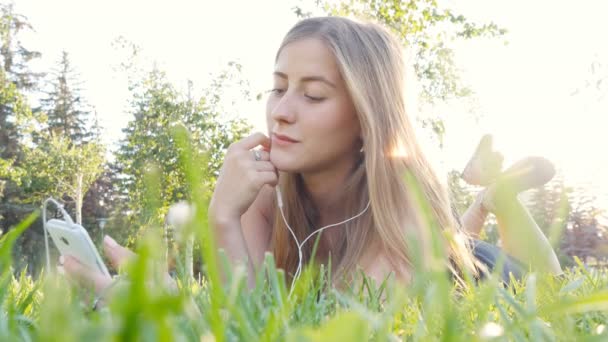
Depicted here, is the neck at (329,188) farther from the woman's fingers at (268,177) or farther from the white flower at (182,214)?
the white flower at (182,214)

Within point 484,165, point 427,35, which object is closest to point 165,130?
point 427,35

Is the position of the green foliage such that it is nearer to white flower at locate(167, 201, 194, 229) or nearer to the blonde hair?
the blonde hair

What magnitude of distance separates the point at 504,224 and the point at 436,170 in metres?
1.32

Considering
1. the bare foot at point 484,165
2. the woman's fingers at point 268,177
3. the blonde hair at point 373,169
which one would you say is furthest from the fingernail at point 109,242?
the bare foot at point 484,165

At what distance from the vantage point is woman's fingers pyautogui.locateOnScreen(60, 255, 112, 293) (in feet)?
5.30

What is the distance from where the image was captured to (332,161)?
327cm

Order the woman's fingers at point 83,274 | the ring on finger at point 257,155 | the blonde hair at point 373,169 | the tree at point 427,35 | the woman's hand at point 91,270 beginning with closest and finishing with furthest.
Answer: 1. the woman's fingers at point 83,274
2. the woman's hand at point 91,270
3. the blonde hair at point 373,169
4. the ring on finger at point 257,155
5. the tree at point 427,35

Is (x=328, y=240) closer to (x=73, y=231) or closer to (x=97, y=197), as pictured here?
(x=73, y=231)

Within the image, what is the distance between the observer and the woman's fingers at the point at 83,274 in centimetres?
162

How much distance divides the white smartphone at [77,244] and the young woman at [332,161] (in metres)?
0.79

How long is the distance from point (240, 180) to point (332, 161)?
1.70 feet

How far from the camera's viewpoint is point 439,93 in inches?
567

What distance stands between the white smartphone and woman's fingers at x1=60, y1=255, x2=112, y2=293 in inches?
1.0

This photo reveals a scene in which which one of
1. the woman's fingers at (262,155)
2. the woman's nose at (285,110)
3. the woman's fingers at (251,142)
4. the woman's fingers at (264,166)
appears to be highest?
the woman's nose at (285,110)
